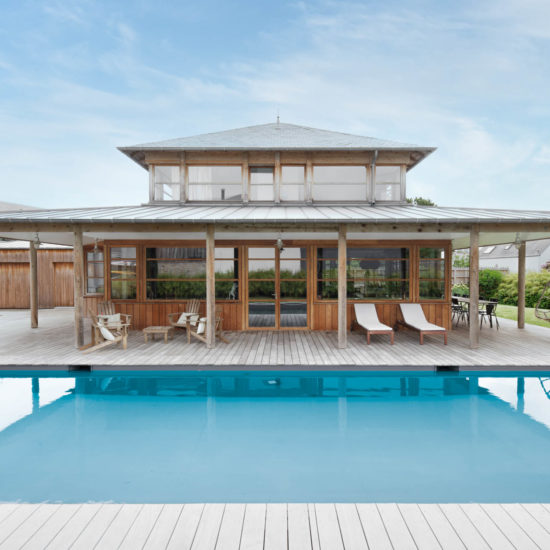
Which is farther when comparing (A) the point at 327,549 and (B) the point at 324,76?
(B) the point at 324,76

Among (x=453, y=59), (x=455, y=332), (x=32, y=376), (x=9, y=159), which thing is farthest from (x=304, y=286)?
(x=9, y=159)

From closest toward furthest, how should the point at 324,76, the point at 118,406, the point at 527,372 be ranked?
1. the point at 118,406
2. the point at 527,372
3. the point at 324,76

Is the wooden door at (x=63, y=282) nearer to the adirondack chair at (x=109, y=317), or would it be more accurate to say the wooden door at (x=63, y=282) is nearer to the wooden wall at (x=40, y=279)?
the wooden wall at (x=40, y=279)

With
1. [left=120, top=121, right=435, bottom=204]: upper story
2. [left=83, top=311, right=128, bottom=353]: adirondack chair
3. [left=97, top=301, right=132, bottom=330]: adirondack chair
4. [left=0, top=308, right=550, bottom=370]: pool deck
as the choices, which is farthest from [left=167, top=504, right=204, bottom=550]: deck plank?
[left=120, top=121, right=435, bottom=204]: upper story

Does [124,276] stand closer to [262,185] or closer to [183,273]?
[183,273]

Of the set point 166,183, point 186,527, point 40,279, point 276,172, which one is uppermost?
point 276,172

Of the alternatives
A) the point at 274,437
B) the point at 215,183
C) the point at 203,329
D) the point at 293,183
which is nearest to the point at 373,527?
the point at 274,437

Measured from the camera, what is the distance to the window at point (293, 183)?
9.80m

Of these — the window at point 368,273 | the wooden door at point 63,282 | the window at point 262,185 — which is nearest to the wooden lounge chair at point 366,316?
the window at point 368,273

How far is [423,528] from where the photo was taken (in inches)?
90.2

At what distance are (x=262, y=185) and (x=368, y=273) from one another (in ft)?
13.0

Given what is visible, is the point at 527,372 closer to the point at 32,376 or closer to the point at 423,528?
the point at 423,528

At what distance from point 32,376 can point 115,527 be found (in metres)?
4.89

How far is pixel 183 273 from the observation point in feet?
30.5
